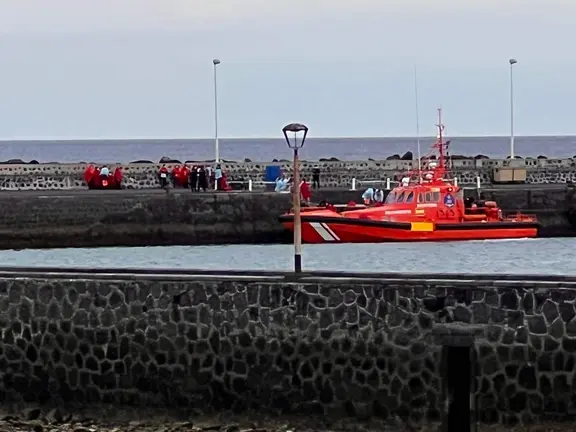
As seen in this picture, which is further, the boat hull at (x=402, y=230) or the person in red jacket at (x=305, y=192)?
the person in red jacket at (x=305, y=192)

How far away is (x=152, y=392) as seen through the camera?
12.2m

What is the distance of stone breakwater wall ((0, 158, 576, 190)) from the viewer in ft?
133

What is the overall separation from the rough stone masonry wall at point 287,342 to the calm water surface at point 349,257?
48.0 ft

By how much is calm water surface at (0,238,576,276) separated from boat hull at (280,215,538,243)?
9.1 inches

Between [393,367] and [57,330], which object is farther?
[57,330]

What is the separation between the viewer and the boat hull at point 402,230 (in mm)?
32781

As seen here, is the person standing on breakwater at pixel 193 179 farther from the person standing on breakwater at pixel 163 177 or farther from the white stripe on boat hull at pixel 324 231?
the white stripe on boat hull at pixel 324 231

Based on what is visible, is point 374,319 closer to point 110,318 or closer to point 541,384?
point 541,384

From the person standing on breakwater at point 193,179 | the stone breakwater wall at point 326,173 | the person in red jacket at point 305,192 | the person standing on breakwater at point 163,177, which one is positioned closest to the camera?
the person in red jacket at point 305,192

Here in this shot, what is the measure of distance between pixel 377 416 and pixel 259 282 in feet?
5.31

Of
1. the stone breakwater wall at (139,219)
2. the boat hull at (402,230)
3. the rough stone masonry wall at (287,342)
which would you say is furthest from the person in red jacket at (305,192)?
the rough stone masonry wall at (287,342)

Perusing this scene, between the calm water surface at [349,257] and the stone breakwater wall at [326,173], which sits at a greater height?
the stone breakwater wall at [326,173]

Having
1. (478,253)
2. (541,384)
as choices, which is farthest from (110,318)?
(478,253)

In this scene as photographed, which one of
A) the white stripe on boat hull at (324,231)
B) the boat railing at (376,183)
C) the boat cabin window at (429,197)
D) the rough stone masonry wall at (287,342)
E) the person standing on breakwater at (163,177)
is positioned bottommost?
the rough stone masonry wall at (287,342)
